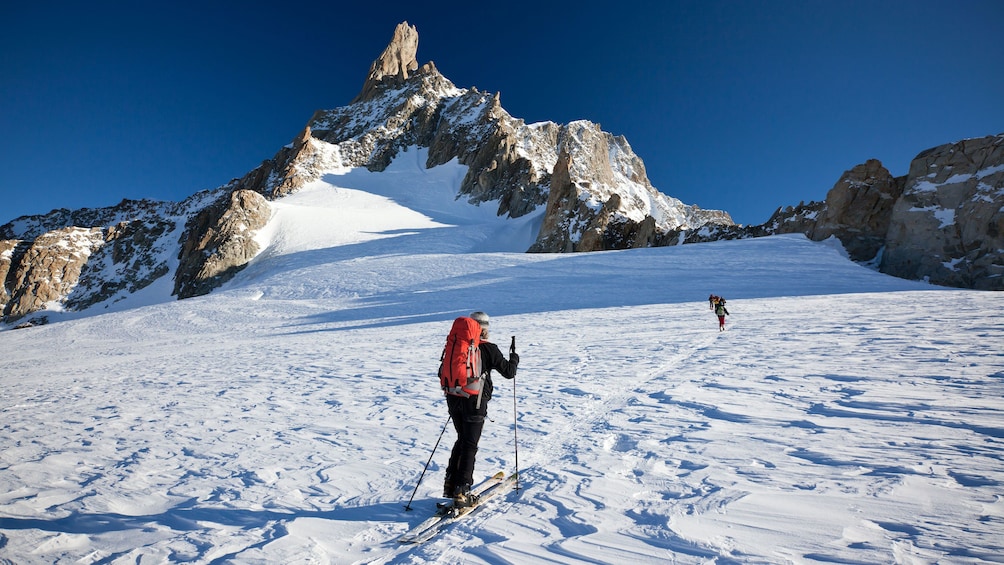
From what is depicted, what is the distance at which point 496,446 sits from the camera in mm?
5316

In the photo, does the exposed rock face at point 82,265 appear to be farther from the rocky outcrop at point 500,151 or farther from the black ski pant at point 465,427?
the black ski pant at point 465,427

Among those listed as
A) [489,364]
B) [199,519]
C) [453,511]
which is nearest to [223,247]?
[199,519]

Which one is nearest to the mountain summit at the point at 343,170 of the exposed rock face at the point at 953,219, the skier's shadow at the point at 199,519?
the exposed rock face at the point at 953,219

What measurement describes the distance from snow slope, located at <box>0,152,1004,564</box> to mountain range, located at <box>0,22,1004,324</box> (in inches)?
725

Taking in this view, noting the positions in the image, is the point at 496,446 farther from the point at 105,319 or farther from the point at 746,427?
the point at 105,319

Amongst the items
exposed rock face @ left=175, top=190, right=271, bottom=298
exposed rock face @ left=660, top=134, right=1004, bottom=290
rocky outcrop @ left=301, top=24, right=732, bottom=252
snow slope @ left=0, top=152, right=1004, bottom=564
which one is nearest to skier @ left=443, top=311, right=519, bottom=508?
snow slope @ left=0, top=152, right=1004, bottom=564

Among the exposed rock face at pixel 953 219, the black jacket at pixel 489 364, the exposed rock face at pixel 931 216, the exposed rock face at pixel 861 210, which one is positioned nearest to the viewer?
the black jacket at pixel 489 364

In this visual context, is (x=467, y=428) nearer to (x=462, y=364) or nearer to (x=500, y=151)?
(x=462, y=364)

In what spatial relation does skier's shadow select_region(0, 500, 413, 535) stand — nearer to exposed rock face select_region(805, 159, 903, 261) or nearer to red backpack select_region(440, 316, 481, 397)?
red backpack select_region(440, 316, 481, 397)

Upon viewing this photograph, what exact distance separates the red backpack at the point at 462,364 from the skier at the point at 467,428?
0.35 feet

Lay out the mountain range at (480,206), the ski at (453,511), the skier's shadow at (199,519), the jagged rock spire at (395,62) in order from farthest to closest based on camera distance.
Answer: the jagged rock spire at (395,62) → the mountain range at (480,206) → the skier's shadow at (199,519) → the ski at (453,511)

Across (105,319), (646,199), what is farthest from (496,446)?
(646,199)

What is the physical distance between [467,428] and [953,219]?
121 feet

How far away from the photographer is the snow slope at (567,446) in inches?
125
